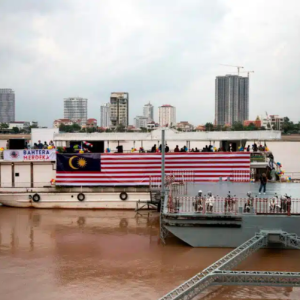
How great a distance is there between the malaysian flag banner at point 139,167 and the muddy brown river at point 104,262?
3.27 metres

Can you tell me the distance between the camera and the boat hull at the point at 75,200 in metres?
22.4

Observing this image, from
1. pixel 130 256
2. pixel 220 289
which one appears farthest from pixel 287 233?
pixel 130 256

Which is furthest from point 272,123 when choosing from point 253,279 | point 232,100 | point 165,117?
point 253,279

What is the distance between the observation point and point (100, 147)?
24672 mm

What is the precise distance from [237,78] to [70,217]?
607 ft

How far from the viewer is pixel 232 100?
7623 inches

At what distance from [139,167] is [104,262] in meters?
9.03

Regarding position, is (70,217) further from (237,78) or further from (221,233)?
(237,78)

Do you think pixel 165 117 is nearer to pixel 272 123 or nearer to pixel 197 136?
pixel 197 136

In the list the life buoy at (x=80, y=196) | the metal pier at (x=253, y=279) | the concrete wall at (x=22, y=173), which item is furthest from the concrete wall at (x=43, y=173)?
the metal pier at (x=253, y=279)

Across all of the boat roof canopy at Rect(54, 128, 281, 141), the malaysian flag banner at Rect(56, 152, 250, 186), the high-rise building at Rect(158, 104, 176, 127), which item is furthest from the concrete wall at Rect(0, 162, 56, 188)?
the high-rise building at Rect(158, 104, 176, 127)

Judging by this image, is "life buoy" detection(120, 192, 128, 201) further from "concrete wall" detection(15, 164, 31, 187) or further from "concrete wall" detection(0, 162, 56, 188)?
"concrete wall" detection(15, 164, 31, 187)

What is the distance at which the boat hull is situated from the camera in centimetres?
2239

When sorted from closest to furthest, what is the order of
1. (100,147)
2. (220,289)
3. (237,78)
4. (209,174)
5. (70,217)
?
(220,289), (70,217), (209,174), (100,147), (237,78)
